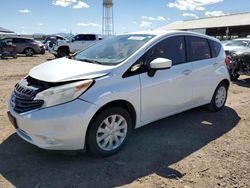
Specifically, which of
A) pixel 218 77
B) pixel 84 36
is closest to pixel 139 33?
pixel 218 77

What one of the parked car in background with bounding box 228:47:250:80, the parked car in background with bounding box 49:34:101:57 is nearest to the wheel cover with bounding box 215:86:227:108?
the parked car in background with bounding box 228:47:250:80

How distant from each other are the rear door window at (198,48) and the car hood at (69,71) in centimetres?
198

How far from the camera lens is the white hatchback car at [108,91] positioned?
355 centimetres

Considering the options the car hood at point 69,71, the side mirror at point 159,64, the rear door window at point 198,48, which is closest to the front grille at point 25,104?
the car hood at point 69,71

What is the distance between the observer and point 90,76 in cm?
381

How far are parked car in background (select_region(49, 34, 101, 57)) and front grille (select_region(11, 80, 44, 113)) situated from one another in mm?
17072

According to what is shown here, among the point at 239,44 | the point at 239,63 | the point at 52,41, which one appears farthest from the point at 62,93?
the point at 52,41

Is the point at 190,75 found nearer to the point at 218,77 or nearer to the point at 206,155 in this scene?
the point at 218,77

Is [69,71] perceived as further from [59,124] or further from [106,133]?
[106,133]

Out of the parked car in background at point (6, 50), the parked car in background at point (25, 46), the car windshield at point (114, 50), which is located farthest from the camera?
the parked car in background at point (25, 46)

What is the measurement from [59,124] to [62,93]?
1.26 feet

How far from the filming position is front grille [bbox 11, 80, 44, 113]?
362cm

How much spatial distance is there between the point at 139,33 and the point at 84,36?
18376 millimetres

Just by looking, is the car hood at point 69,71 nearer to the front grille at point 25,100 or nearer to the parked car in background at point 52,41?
the front grille at point 25,100
